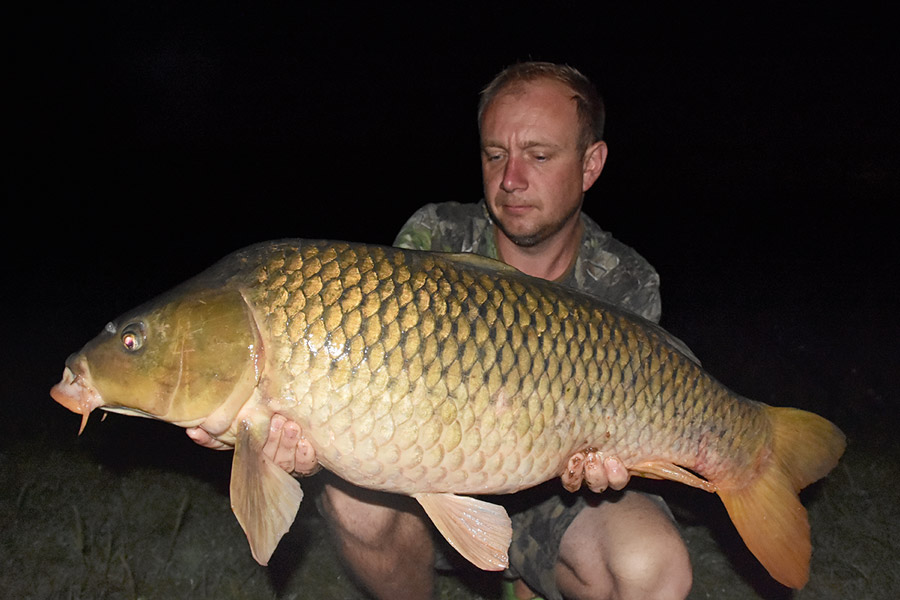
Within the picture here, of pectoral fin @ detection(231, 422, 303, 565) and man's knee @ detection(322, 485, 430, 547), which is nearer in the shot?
pectoral fin @ detection(231, 422, 303, 565)

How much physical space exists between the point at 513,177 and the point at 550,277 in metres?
0.33

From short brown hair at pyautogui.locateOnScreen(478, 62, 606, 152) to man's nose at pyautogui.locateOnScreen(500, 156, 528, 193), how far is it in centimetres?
18

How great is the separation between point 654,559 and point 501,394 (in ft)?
1.97

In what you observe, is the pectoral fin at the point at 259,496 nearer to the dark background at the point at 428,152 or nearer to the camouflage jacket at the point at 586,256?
the camouflage jacket at the point at 586,256

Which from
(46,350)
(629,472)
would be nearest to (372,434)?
(629,472)

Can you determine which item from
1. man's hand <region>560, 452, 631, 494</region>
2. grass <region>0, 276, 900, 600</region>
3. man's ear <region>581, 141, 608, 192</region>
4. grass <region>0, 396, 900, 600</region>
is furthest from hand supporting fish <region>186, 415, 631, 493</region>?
man's ear <region>581, 141, 608, 192</region>

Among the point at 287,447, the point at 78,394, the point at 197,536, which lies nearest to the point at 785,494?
the point at 287,447

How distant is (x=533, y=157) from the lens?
1.82m

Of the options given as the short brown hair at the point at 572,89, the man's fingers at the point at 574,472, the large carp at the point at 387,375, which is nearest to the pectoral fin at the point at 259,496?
the large carp at the point at 387,375

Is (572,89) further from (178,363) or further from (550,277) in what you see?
(178,363)

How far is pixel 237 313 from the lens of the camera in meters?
1.21

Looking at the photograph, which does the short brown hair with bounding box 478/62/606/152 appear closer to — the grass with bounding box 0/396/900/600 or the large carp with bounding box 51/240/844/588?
the large carp with bounding box 51/240/844/588

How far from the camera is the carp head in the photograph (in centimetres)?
120

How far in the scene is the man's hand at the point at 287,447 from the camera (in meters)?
1.21
